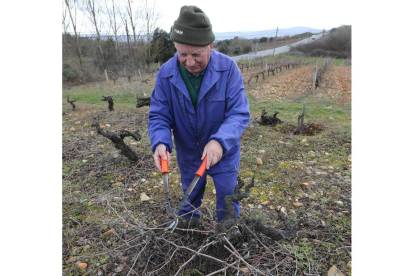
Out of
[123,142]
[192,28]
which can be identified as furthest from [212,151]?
[123,142]

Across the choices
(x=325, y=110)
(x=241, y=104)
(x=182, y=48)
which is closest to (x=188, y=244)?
(x=241, y=104)

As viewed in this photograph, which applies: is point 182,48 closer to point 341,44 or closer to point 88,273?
point 88,273

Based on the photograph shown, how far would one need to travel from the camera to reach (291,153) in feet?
15.3

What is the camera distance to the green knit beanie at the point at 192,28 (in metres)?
1.65

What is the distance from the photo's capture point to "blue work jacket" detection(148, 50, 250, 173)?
1854 millimetres

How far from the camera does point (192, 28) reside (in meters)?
1.64

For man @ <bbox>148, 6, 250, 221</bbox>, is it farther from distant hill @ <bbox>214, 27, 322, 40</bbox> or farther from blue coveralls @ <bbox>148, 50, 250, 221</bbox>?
distant hill @ <bbox>214, 27, 322, 40</bbox>

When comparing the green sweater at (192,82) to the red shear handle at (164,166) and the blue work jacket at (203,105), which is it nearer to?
the blue work jacket at (203,105)

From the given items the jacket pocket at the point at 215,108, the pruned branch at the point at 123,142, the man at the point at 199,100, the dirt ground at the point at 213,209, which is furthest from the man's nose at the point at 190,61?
the pruned branch at the point at 123,142

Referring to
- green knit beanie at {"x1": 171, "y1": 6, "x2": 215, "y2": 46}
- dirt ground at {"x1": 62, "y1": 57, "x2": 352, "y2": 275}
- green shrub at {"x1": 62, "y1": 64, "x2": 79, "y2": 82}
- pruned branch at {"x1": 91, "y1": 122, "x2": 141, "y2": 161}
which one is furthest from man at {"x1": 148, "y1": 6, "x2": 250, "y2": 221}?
green shrub at {"x1": 62, "y1": 64, "x2": 79, "y2": 82}

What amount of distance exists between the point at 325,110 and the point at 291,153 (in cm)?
434

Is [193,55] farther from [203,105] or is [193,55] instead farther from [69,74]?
[69,74]

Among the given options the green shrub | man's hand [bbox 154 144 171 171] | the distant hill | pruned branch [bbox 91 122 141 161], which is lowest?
pruned branch [bbox 91 122 141 161]

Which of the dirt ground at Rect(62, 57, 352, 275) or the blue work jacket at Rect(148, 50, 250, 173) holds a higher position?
the blue work jacket at Rect(148, 50, 250, 173)
